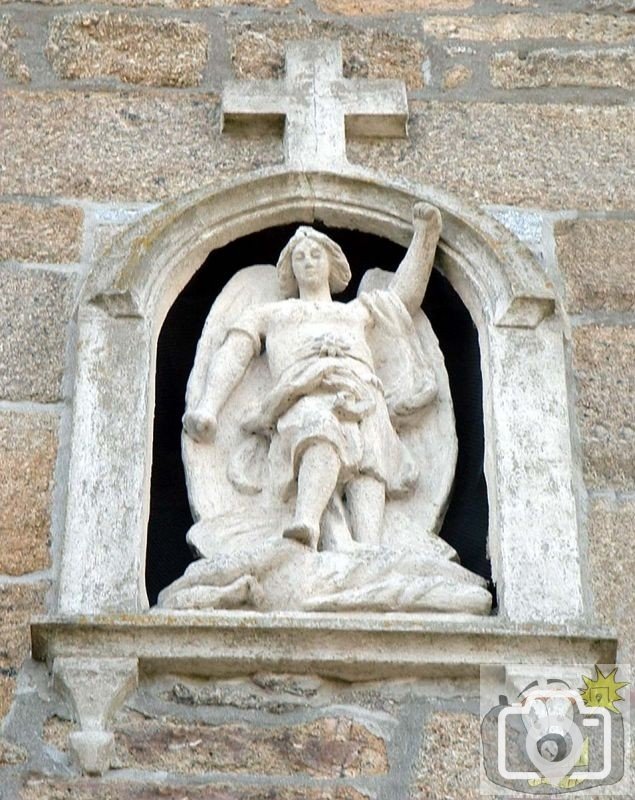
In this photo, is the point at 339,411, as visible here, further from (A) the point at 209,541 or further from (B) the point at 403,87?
(B) the point at 403,87

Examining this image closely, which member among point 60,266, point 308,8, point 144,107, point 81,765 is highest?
point 308,8

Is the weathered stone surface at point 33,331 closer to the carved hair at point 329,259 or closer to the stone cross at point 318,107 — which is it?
the carved hair at point 329,259

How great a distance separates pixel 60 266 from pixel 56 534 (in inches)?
33.3

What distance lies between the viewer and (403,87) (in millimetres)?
5539

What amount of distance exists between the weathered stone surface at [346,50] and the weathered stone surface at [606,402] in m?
1.09

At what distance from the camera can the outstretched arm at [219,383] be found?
4711 millimetres

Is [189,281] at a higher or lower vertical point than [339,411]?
higher

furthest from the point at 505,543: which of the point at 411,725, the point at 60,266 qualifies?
the point at 60,266

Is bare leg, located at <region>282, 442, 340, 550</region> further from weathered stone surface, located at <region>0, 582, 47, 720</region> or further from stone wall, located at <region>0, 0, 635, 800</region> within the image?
weathered stone surface, located at <region>0, 582, 47, 720</region>

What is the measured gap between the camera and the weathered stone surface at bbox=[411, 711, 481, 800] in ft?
13.2

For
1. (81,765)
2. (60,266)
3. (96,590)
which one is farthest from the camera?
(60,266)

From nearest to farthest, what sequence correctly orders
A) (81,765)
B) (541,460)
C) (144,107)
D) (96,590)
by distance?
(81,765) < (96,590) < (541,460) < (144,107)

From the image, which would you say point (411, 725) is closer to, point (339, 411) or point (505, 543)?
point (505, 543)

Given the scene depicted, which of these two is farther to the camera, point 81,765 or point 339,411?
point 339,411
